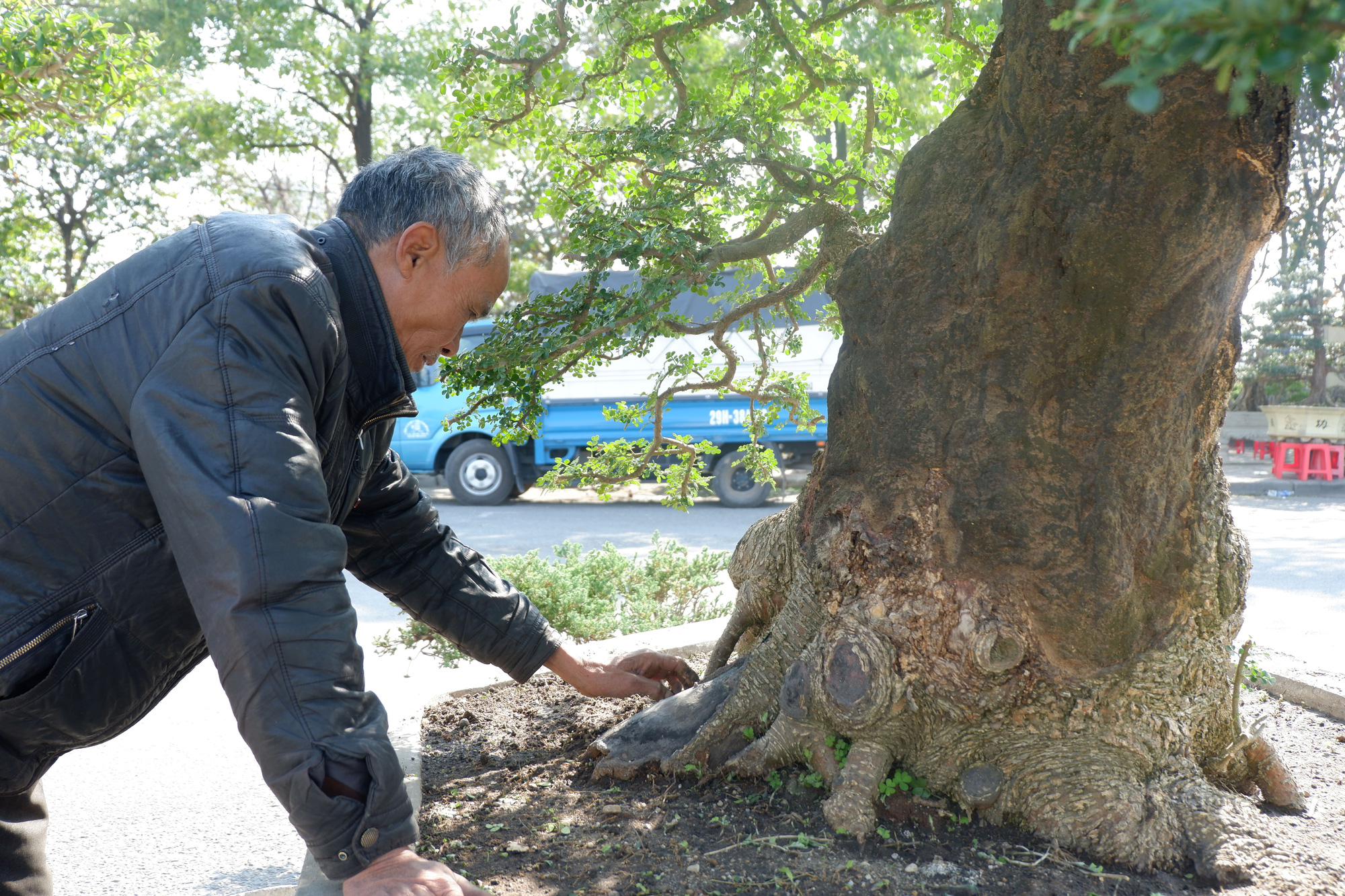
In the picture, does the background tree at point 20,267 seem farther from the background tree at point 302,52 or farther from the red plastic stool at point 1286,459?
the red plastic stool at point 1286,459

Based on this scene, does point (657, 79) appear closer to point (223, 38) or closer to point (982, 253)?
point (982, 253)

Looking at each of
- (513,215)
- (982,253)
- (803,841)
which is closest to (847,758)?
(803,841)

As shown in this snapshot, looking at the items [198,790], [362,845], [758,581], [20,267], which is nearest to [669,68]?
[758,581]

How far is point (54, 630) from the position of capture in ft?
4.81

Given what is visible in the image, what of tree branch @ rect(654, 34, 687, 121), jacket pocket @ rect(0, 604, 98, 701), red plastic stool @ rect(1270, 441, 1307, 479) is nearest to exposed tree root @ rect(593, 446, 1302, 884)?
jacket pocket @ rect(0, 604, 98, 701)

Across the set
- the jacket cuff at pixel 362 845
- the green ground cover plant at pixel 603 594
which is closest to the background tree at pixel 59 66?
the green ground cover plant at pixel 603 594

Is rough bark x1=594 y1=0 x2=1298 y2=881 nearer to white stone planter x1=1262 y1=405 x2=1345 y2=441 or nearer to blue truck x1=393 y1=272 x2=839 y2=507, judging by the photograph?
blue truck x1=393 y1=272 x2=839 y2=507

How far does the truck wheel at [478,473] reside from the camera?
40.2 feet

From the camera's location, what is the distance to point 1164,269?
1991 mm

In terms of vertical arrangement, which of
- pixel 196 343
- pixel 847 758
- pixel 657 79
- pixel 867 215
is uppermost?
pixel 657 79

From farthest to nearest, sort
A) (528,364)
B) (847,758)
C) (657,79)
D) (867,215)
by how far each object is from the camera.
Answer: (657,79) → (867,215) → (528,364) → (847,758)

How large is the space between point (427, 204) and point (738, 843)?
1.61m

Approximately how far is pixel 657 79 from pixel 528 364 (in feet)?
5.44

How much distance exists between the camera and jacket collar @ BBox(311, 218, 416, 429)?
5.41 feet
